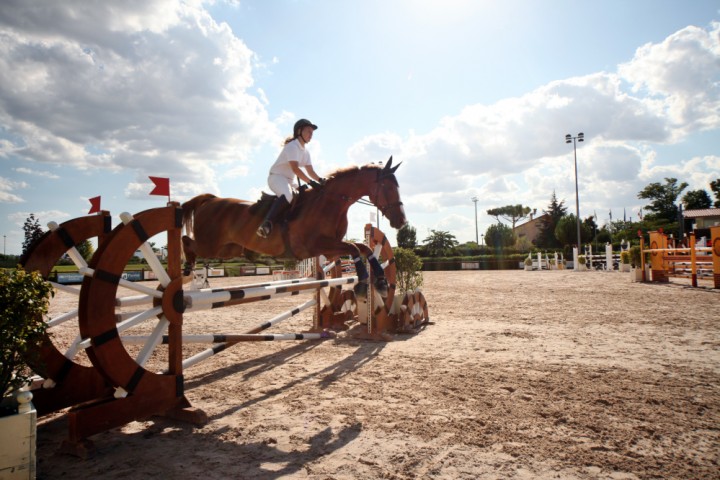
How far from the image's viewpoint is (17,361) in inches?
77.2

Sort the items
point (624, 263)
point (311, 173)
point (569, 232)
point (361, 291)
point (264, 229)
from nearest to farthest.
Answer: point (264, 229), point (361, 291), point (311, 173), point (624, 263), point (569, 232)

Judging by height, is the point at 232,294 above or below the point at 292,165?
below

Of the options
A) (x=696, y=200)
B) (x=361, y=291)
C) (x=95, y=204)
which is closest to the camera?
(x=95, y=204)

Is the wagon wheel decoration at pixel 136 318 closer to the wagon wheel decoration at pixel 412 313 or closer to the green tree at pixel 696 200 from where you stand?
the wagon wheel decoration at pixel 412 313

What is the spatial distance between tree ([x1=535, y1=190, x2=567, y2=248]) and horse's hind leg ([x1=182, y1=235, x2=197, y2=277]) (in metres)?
57.0

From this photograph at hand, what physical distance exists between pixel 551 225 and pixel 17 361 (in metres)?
64.0

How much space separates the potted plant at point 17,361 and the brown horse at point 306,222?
112 inches

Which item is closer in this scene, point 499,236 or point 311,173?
point 311,173

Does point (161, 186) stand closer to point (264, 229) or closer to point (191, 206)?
point (264, 229)

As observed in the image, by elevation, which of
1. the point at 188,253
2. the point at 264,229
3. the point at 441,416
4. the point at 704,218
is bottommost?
the point at 441,416

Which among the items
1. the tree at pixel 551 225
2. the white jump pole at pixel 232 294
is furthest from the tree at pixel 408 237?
the white jump pole at pixel 232 294

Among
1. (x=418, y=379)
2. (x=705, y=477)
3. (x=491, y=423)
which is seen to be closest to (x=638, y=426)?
(x=705, y=477)

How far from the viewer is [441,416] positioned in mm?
Result: 2785

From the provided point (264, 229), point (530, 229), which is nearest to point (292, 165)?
point (264, 229)
